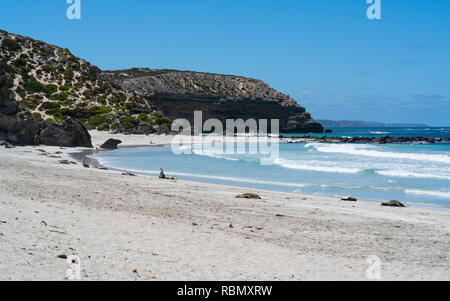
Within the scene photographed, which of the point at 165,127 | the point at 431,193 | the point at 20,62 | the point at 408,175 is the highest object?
the point at 20,62

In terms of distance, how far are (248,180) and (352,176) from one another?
456cm

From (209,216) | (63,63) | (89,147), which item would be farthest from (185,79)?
(209,216)

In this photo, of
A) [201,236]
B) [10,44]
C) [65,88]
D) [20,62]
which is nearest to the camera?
[201,236]

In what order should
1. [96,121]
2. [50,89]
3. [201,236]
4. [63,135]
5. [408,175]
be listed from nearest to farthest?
[201,236]
[408,175]
[63,135]
[96,121]
[50,89]

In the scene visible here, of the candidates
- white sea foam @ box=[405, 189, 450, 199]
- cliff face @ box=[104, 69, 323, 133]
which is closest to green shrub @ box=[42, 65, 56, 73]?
cliff face @ box=[104, 69, 323, 133]

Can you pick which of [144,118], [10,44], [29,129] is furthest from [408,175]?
[10,44]

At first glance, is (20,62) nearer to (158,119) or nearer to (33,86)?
(33,86)

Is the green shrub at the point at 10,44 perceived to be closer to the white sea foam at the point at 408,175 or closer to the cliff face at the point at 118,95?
the cliff face at the point at 118,95

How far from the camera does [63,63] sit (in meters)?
74.5

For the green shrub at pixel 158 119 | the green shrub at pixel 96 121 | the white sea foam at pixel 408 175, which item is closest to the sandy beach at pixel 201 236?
the white sea foam at pixel 408 175

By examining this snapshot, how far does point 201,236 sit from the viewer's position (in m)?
6.90

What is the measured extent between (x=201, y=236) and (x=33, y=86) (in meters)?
63.3

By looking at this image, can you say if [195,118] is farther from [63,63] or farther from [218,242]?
[218,242]

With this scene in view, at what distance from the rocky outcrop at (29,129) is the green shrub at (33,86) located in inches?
1346
